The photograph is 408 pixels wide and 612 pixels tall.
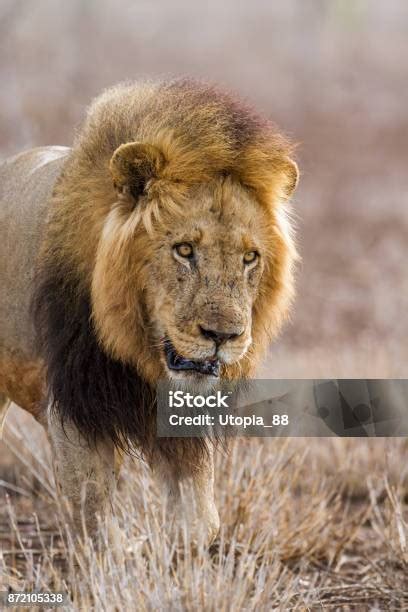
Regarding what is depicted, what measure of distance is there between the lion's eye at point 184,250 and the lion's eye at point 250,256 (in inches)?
6.3

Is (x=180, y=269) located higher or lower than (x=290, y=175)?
lower

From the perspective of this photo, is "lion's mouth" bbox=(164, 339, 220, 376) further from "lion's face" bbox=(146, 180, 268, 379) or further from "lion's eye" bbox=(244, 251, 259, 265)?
"lion's eye" bbox=(244, 251, 259, 265)

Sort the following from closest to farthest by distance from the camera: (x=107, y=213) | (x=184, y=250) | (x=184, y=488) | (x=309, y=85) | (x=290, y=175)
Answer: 1. (x=184, y=250)
2. (x=107, y=213)
3. (x=290, y=175)
4. (x=184, y=488)
5. (x=309, y=85)

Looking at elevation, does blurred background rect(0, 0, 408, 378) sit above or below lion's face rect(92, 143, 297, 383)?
above

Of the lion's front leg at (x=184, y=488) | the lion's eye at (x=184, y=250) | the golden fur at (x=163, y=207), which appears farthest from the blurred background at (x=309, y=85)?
the lion's eye at (x=184, y=250)

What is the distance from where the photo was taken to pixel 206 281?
2920 millimetres

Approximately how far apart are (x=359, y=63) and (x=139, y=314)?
18.0 metres

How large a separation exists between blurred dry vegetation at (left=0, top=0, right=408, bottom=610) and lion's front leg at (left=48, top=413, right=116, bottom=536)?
5.5 inches

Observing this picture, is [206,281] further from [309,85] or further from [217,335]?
[309,85]

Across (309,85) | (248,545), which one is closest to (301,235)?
(309,85)

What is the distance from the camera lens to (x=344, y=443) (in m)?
5.65

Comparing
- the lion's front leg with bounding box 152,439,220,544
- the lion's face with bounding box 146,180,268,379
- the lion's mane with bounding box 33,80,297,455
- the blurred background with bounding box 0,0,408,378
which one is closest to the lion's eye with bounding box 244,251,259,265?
the lion's face with bounding box 146,180,268,379

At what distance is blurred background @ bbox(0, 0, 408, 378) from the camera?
526 inches

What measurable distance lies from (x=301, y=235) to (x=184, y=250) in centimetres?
1166
